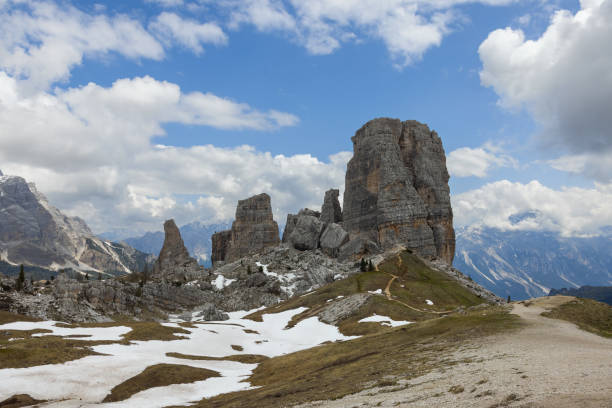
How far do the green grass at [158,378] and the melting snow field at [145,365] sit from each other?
864 mm

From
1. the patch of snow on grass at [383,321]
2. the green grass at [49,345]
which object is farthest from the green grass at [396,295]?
the green grass at [49,345]

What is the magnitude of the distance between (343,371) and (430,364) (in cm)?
1037

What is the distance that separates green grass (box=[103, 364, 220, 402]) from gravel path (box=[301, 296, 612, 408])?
2825 centimetres

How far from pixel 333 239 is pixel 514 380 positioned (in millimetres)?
167910

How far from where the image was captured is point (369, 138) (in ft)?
647

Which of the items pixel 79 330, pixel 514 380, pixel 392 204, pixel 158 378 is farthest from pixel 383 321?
pixel 392 204

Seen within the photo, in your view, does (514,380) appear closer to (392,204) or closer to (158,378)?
(158,378)

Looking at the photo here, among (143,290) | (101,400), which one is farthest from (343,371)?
(143,290)

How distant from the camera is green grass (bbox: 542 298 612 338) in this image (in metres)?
53.7

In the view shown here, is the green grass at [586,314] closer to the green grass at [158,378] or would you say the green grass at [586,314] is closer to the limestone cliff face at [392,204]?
the green grass at [158,378]

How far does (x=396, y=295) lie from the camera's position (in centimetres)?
11338

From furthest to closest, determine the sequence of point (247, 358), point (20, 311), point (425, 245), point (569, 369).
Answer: point (425, 245)
point (20, 311)
point (247, 358)
point (569, 369)

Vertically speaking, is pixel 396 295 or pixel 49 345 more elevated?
pixel 396 295

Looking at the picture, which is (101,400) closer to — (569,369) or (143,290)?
(569,369)
